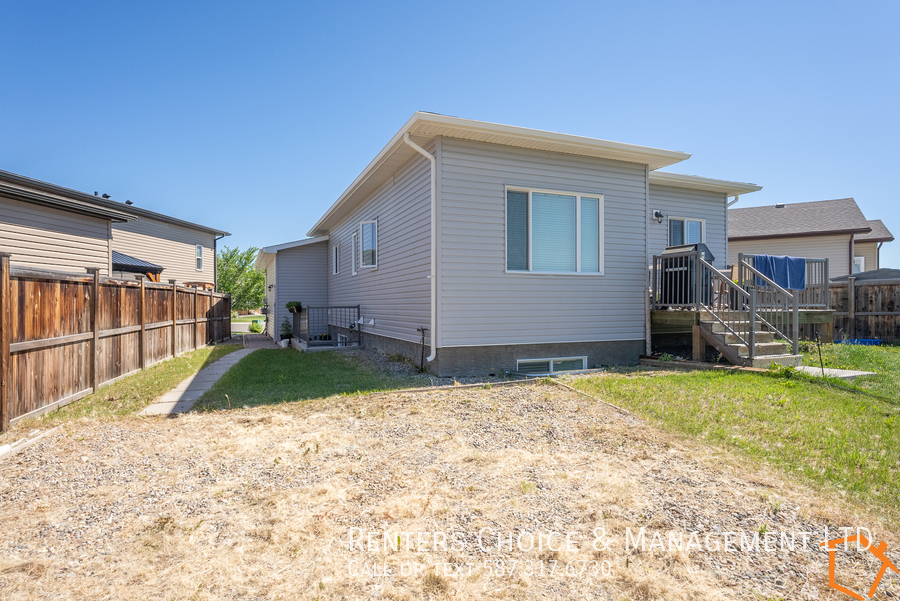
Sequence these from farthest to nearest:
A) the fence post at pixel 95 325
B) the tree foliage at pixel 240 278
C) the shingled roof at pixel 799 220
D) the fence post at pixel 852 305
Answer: the tree foliage at pixel 240 278 → the shingled roof at pixel 799 220 → the fence post at pixel 852 305 → the fence post at pixel 95 325

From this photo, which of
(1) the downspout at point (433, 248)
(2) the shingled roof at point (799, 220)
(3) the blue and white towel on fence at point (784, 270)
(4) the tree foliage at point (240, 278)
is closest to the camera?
(1) the downspout at point (433, 248)

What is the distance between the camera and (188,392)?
6238mm

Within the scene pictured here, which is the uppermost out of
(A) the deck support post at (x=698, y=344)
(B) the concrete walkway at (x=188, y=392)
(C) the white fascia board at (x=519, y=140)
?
(C) the white fascia board at (x=519, y=140)

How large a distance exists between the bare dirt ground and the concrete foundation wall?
8.77 ft

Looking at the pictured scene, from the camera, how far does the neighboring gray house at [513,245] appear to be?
22.7 ft

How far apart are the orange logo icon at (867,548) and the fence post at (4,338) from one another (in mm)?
6058

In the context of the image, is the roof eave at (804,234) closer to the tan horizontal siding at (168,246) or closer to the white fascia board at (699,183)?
the white fascia board at (699,183)

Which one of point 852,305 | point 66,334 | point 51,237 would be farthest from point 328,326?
point 852,305

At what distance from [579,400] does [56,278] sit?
20.0 ft

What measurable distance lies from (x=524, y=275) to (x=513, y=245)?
519mm

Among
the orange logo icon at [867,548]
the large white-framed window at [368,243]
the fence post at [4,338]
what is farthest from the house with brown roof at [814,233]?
the fence post at [4,338]

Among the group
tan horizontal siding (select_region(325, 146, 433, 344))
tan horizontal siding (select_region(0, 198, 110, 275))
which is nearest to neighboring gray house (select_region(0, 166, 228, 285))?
tan horizontal siding (select_region(0, 198, 110, 275))

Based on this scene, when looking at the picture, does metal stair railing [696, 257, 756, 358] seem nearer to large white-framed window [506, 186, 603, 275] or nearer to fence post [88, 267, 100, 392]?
large white-framed window [506, 186, 603, 275]

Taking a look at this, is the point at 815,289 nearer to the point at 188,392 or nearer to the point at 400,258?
the point at 400,258
